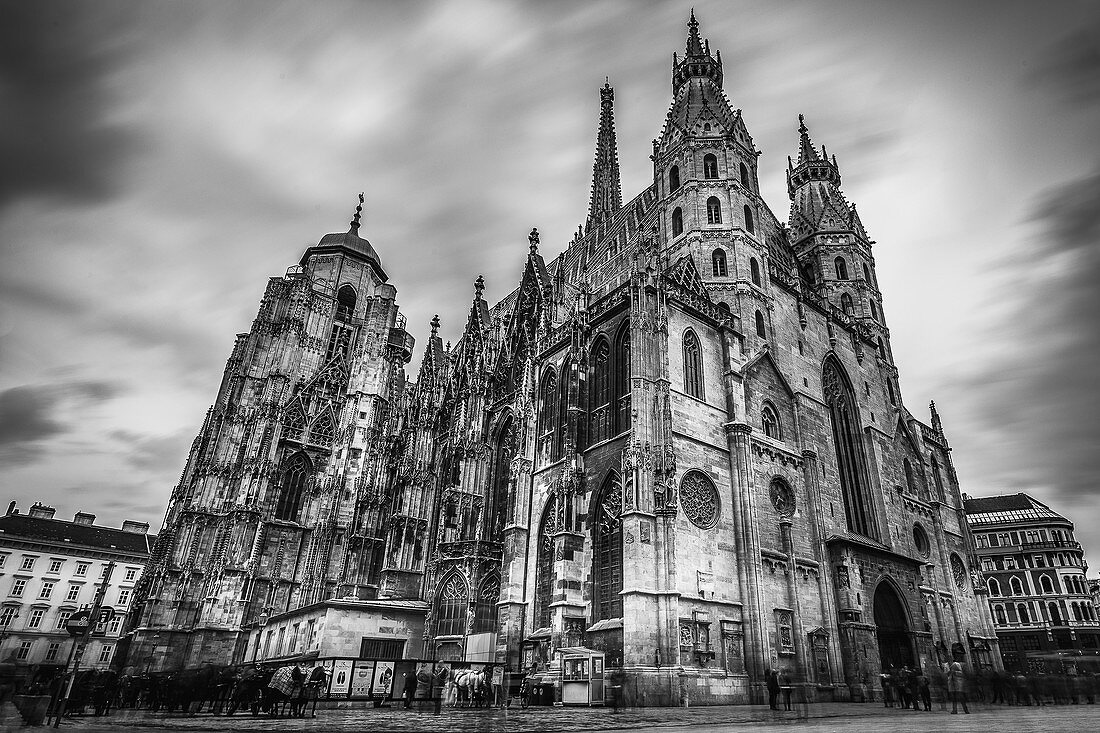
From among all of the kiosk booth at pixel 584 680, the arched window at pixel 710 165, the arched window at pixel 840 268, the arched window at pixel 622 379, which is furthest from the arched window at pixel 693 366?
the arched window at pixel 840 268

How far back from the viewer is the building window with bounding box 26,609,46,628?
5144 cm

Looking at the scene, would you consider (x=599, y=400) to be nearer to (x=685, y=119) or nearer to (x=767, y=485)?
(x=767, y=485)

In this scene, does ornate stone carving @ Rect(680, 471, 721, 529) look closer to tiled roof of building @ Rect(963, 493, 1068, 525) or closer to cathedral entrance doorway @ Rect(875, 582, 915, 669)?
cathedral entrance doorway @ Rect(875, 582, 915, 669)

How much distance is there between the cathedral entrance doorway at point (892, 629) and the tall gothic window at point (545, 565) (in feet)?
54.1

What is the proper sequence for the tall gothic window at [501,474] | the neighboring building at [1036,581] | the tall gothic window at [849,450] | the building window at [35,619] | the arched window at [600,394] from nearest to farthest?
1. the arched window at [600,394]
2. the tall gothic window at [849,450]
3. the tall gothic window at [501,474]
4. the building window at [35,619]
5. the neighboring building at [1036,581]

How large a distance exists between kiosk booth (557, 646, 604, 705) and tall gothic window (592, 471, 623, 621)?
3.57 meters

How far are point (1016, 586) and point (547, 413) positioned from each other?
Answer: 194ft

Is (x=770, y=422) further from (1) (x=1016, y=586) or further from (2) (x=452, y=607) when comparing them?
(1) (x=1016, y=586)

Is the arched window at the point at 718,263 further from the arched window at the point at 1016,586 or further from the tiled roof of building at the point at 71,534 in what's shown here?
the tiled roof of building at the point at 71,534

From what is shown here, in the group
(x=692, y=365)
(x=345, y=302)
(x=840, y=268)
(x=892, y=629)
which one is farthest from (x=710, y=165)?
(x=345, y=302)

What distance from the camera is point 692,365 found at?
96.9ft

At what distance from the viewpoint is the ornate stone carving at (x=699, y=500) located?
25.4 m

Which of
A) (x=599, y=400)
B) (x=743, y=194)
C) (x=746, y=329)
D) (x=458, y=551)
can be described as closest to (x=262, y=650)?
(x=458, y=551)

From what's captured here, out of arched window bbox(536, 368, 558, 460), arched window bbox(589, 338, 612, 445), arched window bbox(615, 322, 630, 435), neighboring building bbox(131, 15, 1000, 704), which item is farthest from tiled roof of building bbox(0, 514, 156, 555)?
arched window bbox(615, 322, 630, 435)
